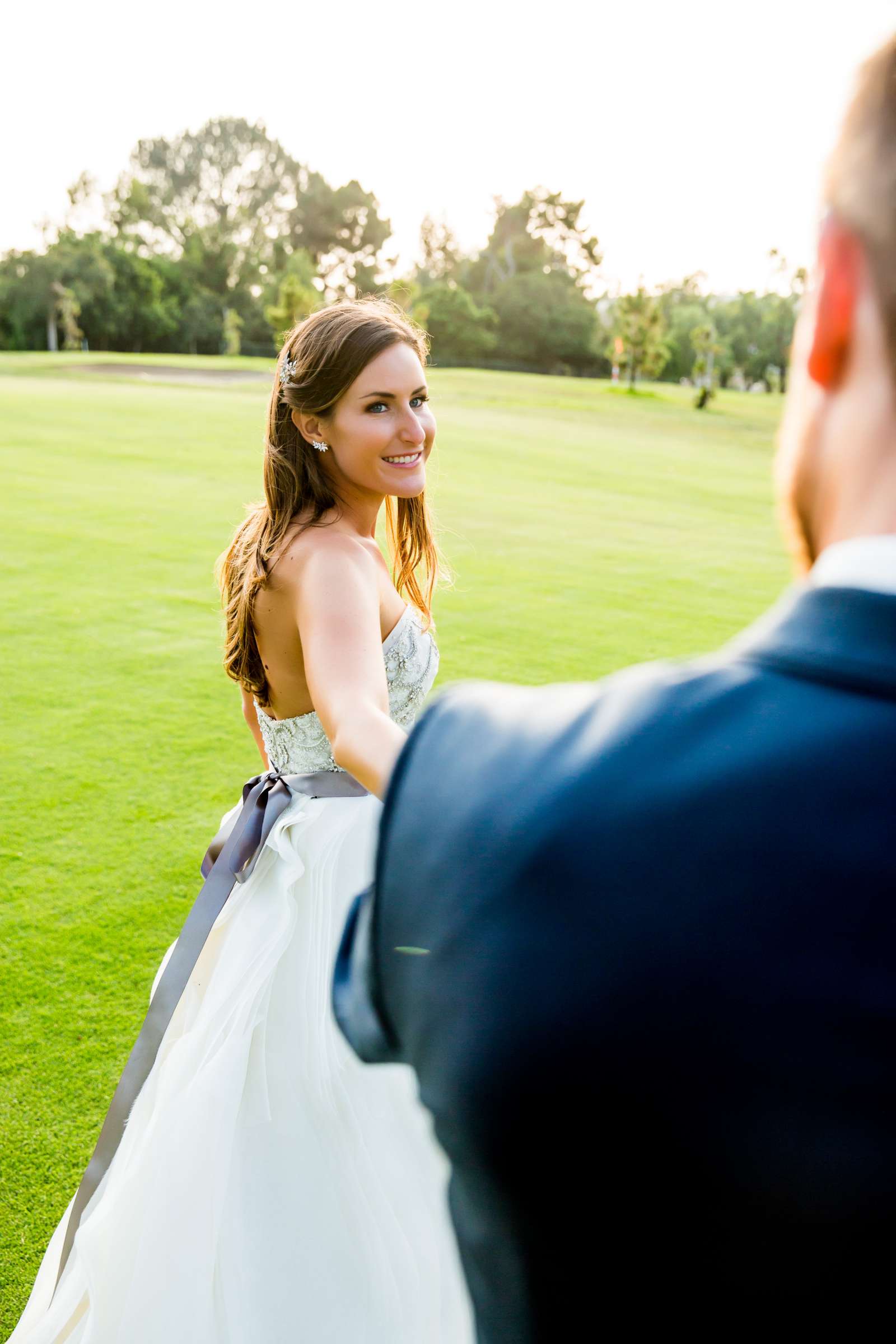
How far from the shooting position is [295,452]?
273 centimetres

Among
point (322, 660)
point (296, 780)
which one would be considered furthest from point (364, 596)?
point (296, 780)

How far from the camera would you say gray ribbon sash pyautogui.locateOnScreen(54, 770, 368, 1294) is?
7.56 ft

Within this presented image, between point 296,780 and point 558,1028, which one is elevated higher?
point 558,1028

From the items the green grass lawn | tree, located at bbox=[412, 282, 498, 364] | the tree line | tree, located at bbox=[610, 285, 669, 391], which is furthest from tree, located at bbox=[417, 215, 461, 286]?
the green grass lawn

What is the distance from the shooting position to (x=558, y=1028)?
641mm

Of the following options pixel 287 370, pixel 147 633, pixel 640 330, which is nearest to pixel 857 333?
pixel 287 370

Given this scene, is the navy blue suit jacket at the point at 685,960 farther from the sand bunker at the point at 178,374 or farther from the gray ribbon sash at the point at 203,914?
the sand bunker at the point at 178,374

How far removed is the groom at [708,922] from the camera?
0.60m

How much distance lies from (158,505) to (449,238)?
79306 mm

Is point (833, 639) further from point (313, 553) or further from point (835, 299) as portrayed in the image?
point (313, 553)

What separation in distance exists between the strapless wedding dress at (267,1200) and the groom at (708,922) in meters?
1.36

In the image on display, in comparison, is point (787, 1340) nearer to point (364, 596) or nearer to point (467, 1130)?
point (467, 1130)

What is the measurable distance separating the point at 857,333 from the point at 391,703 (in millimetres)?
2082

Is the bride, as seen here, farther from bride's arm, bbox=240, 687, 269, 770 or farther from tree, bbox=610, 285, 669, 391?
tree, bbox=610, 285, 669, 391
